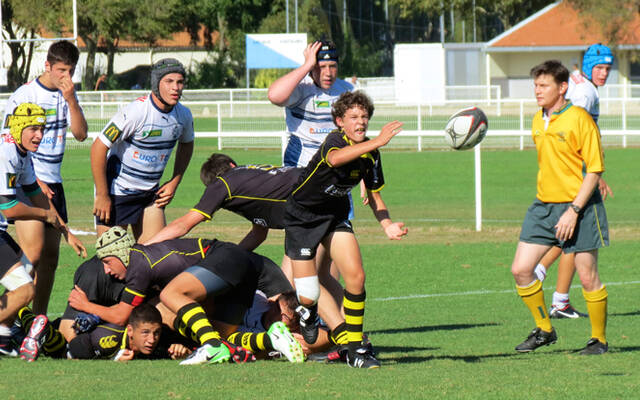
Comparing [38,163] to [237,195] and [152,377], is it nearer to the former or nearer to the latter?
[237,195]

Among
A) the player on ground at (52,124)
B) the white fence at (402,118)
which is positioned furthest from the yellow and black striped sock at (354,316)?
the white fence at (402,118)

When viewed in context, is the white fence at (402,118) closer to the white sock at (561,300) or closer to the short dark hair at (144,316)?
the white sock at (561,300)

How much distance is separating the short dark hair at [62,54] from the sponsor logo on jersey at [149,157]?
92 cm

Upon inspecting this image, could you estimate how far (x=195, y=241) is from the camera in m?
7.96

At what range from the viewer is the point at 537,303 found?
8078mm

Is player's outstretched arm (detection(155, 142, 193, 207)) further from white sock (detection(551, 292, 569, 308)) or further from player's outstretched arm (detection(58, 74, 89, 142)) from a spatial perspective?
white sock (detection(551, 292, 569, 308))

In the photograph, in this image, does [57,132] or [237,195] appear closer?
[237,195]

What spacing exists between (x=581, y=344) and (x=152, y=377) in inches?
144

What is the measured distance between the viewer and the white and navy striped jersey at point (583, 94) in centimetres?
978

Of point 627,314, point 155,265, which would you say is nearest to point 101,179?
point 155,265

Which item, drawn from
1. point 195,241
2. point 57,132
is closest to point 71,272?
point 57,132

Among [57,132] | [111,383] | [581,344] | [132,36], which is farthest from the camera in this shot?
[132,36]

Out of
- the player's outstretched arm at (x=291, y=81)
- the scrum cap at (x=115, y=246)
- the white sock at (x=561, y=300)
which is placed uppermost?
the player's outstretched arm at (x=291, y=81)

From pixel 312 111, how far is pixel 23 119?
2356 millimetres
